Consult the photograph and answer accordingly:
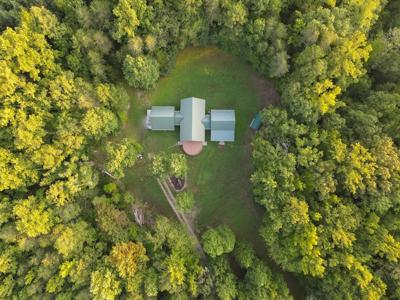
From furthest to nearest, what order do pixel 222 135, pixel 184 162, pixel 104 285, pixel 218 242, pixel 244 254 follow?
pixel 222 135 < pixel 184 162 < pixel 244 254 < pixel 218 242 < pixel 104 285

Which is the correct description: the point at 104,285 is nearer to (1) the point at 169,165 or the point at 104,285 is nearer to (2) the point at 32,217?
(2) the point at 32,217

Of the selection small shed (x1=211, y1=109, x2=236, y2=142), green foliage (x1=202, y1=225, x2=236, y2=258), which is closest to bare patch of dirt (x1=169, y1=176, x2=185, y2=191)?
small shed (x1=211, y1=109, x2=236, y2=142)

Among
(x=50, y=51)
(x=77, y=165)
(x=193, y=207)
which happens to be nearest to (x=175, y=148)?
(x=193, y=207)

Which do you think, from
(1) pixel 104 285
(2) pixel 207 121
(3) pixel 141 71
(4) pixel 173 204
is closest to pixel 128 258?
(1) pixel 104 285

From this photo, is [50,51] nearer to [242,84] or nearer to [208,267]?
[242,84]

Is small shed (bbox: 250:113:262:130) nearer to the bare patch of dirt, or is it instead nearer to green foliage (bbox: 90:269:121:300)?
the bare patch of dirt

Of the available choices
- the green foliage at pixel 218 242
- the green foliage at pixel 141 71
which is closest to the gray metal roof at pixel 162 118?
the green foliage at pixel 141 71
